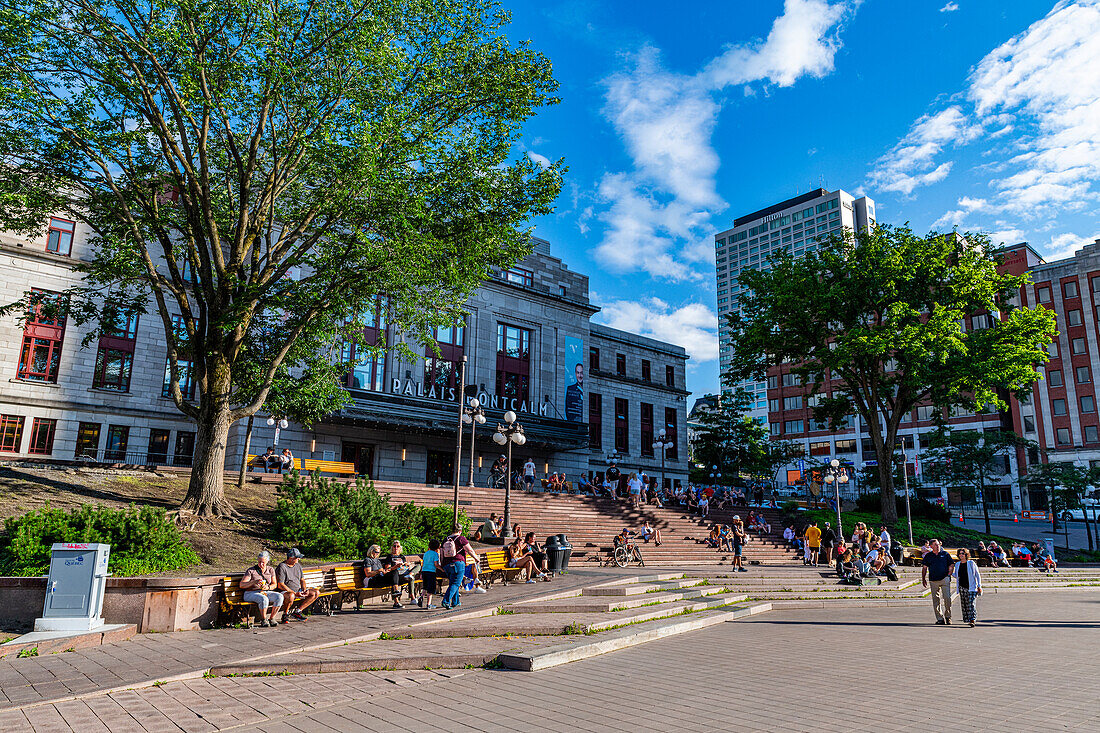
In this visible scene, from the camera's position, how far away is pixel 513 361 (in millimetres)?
45656

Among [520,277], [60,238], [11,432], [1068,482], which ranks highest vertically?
[520,277]

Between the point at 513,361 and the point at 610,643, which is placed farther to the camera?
the point at 513,361

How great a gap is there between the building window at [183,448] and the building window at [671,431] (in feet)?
123

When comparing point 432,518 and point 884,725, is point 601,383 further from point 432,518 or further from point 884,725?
point 884,725

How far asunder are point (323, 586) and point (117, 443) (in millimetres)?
26247

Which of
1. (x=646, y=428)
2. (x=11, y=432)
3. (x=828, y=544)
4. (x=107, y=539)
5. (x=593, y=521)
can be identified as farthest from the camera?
(x=646, y=428)

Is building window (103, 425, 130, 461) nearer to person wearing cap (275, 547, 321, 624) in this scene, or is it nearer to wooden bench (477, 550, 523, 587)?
wooden bench (477, 550, 523, 587)

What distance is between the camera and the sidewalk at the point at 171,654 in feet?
24.2

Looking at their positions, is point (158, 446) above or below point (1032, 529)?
above

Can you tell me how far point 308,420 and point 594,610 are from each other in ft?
47.4

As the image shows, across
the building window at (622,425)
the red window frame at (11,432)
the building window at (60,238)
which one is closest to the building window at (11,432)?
the red window frame at (11,432)

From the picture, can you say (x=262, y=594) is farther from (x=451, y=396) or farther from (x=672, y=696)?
(x=451, y=396)

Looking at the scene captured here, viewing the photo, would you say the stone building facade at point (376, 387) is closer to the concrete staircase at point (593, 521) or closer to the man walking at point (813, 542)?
the concrete staircase at point (593, 521)

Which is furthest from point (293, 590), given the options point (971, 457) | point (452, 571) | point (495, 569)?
point (971, 457)
